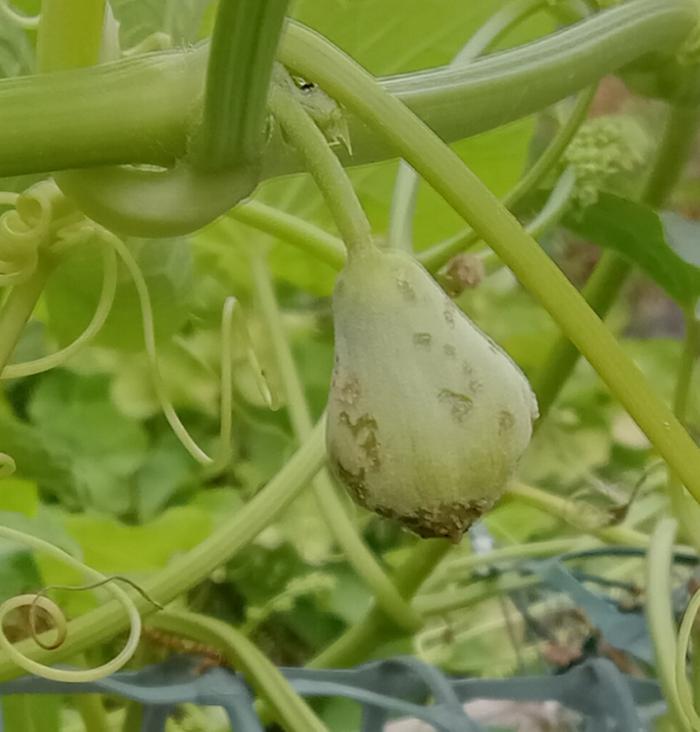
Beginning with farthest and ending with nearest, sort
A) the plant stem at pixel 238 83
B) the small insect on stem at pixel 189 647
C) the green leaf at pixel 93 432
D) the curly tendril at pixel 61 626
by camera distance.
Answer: the green leaf at pixel 93 432
the small insect on stem at pixel 189 647
the curly tendril at pixel 61 626
the plant stem at pixel 238 83

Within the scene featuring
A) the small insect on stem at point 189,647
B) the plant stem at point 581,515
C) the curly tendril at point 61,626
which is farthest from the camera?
the plant stem at point 581,515

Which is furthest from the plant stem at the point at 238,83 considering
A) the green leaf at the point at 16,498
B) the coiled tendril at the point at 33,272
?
the green leaf at the point at 16,498

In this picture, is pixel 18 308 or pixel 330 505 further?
pixel 330 505

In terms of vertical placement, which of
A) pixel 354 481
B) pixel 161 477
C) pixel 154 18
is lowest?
pixel 161 477

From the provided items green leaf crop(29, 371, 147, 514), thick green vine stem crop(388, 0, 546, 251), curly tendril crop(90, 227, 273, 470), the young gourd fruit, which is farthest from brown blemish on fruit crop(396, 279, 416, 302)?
green leaf crop(29, 371, 147, 514)

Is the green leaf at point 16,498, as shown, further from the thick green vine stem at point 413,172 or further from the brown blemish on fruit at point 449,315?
the brown blemish on fruit at point 449,315

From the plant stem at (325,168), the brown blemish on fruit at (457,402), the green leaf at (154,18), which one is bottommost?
the brown blemish on fruit at (457,402)

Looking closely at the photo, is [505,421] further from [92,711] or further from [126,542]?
[126,542]

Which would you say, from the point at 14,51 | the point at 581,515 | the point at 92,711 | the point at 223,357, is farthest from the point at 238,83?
the point at 581,515
